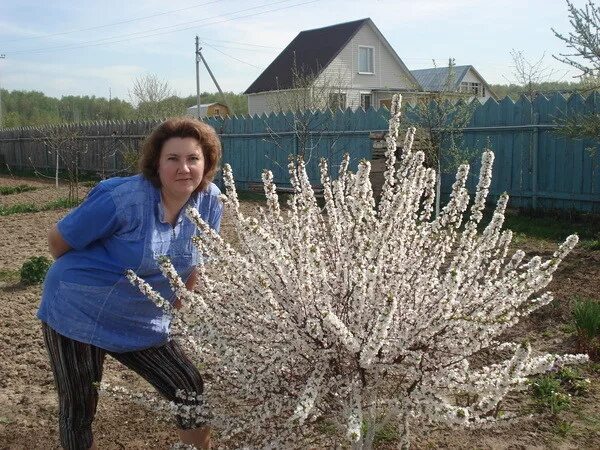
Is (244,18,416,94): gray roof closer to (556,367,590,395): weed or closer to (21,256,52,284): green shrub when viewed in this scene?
(21,256,52,284): green shrub

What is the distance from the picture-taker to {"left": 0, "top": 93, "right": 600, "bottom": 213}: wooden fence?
10.1 m

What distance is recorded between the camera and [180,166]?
100.0 inches

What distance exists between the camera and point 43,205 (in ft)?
45.2

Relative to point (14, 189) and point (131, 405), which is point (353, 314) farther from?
point (14, 189)

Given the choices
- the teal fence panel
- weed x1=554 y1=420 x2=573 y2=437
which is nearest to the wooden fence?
the teal fence panel

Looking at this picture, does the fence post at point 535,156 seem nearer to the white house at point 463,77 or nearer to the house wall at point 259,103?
the house wall at point 259,103

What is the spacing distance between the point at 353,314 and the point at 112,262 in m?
1.08

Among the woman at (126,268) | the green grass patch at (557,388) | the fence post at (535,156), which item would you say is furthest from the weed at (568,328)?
the fence post at (535,156)

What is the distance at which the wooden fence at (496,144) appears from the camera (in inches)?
399

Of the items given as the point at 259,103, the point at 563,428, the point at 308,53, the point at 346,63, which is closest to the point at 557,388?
the point at 563,428

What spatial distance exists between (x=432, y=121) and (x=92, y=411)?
820 cm

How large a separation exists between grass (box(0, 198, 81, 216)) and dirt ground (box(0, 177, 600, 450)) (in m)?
6.95

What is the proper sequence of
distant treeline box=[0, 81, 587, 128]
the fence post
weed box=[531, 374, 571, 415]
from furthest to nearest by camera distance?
distant treeline box=[0, 81, 587, 128] → the fence post → weed box=[531, 374, 571, 415]

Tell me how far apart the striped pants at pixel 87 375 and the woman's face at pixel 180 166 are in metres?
0.72
